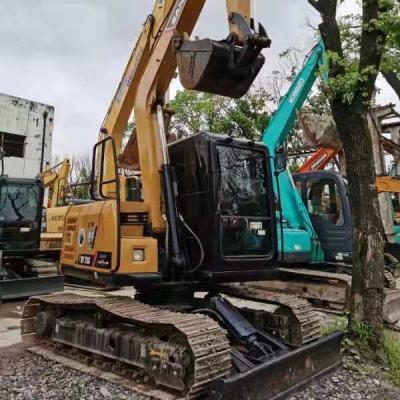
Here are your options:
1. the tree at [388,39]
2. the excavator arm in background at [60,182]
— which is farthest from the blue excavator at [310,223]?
the excavator arm in background at [60,182]

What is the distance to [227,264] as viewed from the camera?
492 centimetres

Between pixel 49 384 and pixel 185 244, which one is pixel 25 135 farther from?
pixel 49 384

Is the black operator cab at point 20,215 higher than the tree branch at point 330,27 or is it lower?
lower

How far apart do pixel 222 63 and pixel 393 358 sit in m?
3.54

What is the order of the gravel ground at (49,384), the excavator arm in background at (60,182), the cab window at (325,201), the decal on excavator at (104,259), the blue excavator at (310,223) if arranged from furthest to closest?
the excavator arm in background at (60,182) → the cab window at (325,201) → the blue excavator at (310,223) → the decal on excavator at (104,259) → the gravel ground at (49,384)

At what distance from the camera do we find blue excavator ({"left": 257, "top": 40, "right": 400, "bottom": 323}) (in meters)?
8.55

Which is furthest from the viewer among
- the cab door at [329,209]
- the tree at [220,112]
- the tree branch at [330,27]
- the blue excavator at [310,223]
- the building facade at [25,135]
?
the tree at [220,112]

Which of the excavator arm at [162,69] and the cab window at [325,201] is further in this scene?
the cab window at [325,201]

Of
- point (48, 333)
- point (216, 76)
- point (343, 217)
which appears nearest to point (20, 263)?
point (48, 333)

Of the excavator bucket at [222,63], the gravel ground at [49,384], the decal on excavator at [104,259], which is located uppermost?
the excavator bucket at [222,63]

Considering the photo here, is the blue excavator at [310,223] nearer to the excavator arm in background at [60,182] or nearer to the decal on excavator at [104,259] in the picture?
the decal on excavator at [104,259]

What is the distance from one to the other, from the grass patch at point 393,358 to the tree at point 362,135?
13 cm

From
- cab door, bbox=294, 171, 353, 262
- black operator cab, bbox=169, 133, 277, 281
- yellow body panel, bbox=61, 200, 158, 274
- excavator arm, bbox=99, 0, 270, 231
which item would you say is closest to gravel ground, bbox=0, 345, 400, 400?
yellow body panel, bbox=61, 200, 158, 274

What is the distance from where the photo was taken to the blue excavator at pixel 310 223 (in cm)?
855
